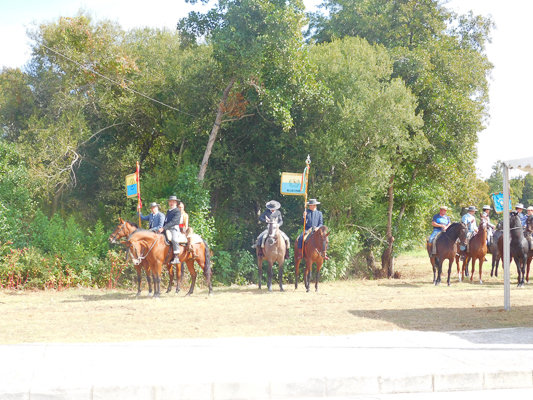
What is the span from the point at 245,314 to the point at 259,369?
5.00 metres

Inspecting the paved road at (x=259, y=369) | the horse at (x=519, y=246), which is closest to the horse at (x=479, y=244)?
the horse at (x=519, y=246)

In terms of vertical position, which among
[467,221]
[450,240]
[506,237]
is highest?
[467,221]

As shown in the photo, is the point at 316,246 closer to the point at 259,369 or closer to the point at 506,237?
the point at 506,237

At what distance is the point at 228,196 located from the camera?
26.6 m

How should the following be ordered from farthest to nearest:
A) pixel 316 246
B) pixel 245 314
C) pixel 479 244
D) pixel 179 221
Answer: pixel 479 244, pixel 316 246, pixel 179 221, pixel 245 314

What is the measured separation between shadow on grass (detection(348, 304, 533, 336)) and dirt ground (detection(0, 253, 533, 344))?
0.02m

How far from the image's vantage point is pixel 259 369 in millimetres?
6629

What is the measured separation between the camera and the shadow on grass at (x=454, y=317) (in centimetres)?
1000

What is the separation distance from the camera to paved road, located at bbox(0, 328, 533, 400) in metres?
6.07

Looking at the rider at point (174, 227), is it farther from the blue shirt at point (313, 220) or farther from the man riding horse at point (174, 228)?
the blue shirt at point (313, 220)

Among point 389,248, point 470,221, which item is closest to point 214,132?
point 389,248

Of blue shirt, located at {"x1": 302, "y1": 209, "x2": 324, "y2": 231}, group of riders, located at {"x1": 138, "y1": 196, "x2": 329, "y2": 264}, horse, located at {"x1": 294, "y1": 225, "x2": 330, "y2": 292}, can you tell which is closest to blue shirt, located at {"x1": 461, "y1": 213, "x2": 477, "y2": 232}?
blue shirt, located at {"x1": 302, "y1": 209, "x2": 324, "y2": 231}

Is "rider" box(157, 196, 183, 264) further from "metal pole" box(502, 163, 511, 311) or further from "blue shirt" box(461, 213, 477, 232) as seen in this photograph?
"blue shirt" box(461, 213, 477, 232)

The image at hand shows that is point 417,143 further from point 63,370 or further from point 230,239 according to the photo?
point 63,370
